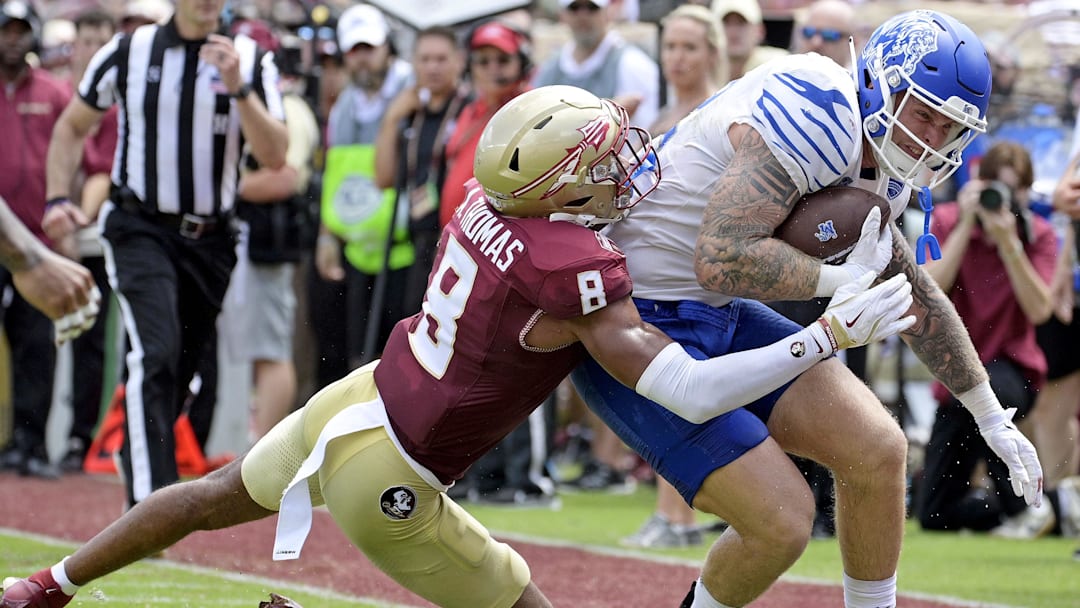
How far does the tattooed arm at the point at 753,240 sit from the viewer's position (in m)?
3.53

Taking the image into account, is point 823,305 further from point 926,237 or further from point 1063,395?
point 926,237

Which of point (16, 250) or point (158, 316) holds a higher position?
point (16, 250)

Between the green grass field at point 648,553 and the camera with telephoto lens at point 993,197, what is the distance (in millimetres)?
1451

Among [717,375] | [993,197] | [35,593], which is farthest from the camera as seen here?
[993,197]

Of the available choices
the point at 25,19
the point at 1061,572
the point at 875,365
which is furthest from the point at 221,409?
the point at 1061,572

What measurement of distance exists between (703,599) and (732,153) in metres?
1.05

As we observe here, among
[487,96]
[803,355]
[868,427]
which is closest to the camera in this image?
[803,355]

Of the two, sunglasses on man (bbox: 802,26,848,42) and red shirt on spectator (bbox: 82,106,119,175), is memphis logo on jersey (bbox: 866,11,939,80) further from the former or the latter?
red shirt on spectator (bbox: 82,106,119,175)

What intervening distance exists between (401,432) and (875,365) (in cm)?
583

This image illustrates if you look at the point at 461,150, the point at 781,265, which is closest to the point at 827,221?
the point at 781,265

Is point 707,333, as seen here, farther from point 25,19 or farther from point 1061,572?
point 25,19

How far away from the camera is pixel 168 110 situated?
6.08 meters

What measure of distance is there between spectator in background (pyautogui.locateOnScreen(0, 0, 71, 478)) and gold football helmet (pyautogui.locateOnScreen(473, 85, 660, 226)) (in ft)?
17.8

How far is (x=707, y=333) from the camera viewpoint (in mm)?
3799
